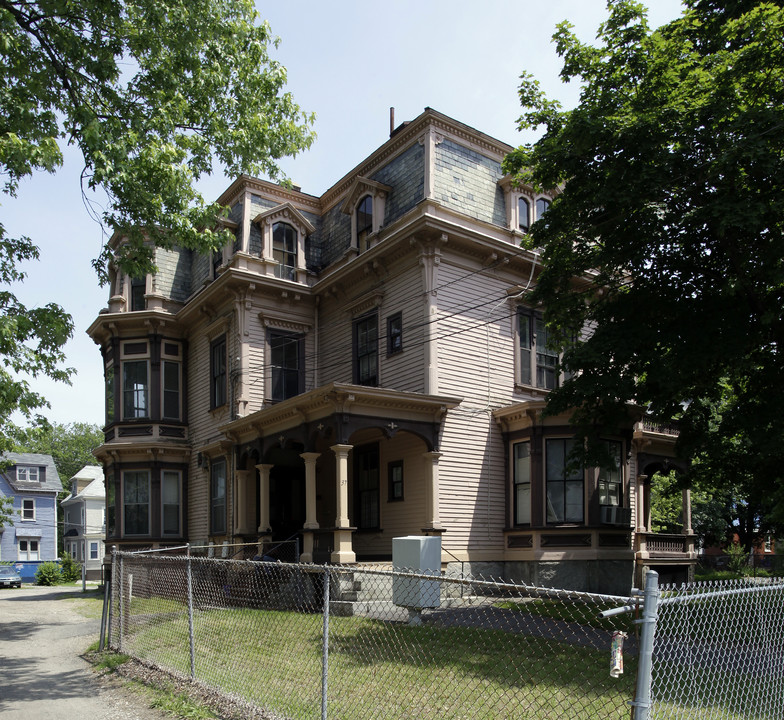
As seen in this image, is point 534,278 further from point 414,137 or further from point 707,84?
point 707,84

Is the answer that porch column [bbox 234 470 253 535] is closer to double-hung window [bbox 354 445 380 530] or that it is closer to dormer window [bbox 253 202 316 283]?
double-hung window [bbox 354 445 380 530]

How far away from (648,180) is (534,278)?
27.6ft

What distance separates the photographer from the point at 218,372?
2347cm

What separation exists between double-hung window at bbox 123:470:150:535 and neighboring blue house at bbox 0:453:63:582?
32.4 m

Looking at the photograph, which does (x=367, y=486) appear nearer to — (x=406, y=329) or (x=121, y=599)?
(x=406, y=329)

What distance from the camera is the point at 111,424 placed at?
84.9 feet

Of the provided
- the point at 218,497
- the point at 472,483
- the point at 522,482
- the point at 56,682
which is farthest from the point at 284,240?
the point at 56,682

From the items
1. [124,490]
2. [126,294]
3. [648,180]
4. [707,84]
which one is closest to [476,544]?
[648,180]

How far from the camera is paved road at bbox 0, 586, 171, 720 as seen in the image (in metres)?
7.90

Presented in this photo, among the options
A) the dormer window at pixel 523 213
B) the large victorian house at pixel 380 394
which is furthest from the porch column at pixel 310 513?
the dormer window at pixel 523 213

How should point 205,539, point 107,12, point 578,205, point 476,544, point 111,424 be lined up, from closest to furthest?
1. point 107,12
2. point 578,205
3. point 476,544
4. point 205,539
5. point 111,424

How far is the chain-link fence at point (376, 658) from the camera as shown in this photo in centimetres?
700

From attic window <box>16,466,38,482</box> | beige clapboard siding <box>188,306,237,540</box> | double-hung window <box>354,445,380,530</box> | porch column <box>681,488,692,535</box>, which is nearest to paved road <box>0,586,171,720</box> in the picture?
double-hung window <box>354,445,380,530</box>

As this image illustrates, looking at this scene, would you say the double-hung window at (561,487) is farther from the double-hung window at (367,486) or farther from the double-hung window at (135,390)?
the double-hung window at (135,390)
